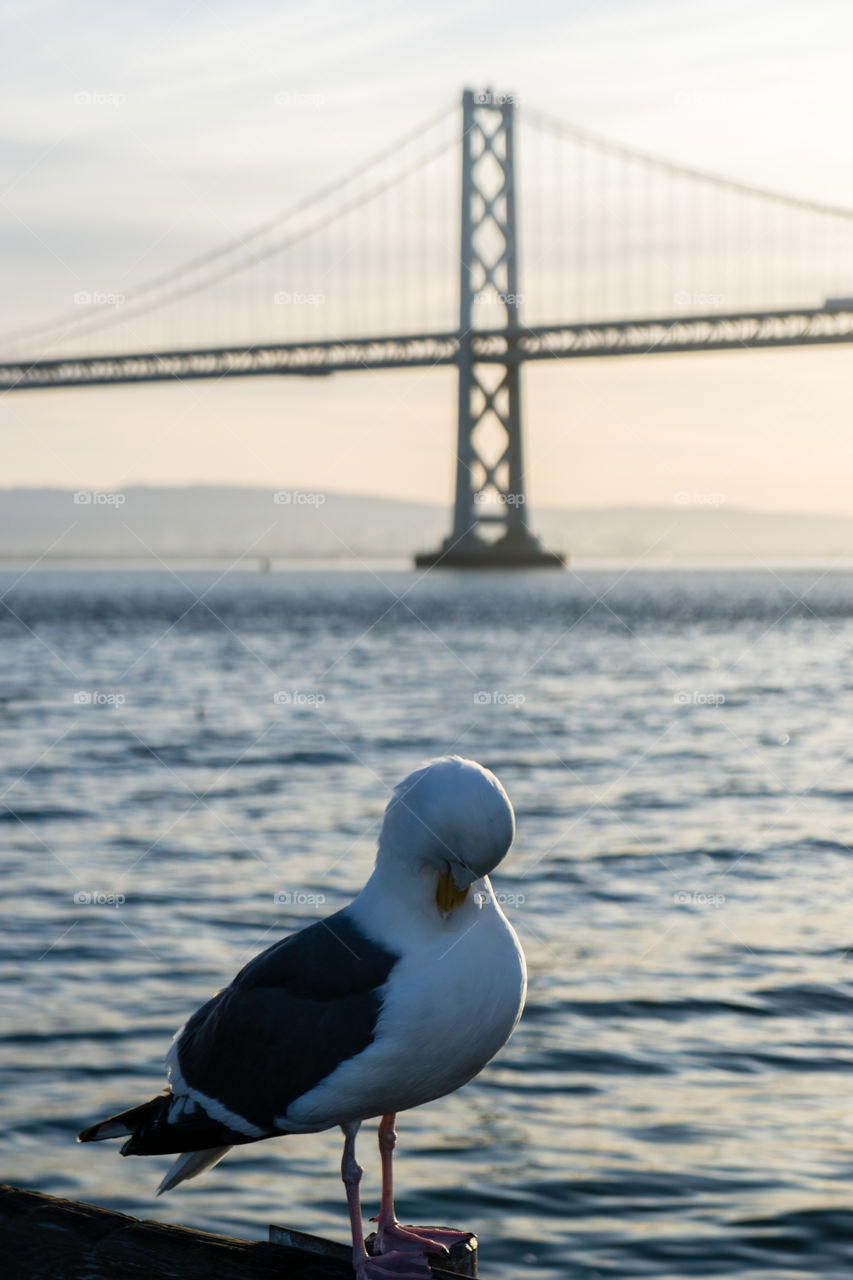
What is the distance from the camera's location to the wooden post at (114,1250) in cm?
229

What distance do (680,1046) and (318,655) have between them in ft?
82.1

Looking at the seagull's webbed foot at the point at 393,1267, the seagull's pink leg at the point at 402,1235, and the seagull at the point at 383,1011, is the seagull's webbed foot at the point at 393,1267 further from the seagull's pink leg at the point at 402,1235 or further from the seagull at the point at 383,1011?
the seagull's pink leg at the point at 402,1235

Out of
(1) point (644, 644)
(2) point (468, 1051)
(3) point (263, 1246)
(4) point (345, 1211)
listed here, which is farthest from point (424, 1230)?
(1) point (644, 644)

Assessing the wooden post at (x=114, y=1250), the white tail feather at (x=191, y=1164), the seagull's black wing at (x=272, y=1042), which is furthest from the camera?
the white tail feather at (x=191, y=1164)

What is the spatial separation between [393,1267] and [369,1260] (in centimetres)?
6

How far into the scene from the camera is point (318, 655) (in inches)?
1217

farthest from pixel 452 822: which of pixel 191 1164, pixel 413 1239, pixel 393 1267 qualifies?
pixel 191 1164

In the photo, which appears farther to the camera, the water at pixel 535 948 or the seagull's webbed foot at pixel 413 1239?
the water at pixel 535 948

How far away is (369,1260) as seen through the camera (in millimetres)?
2607

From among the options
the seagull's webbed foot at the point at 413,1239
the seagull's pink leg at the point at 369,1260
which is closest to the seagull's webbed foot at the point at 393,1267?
the seagull's pink leg at the point at 369,1260

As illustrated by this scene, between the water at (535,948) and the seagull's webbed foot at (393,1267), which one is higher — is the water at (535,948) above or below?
below

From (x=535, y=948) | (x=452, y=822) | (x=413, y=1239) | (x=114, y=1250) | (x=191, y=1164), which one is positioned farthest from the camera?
(x=535, y=948)

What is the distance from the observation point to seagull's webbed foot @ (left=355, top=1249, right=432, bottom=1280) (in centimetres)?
255

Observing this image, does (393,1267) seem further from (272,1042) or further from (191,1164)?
(191,1164)
